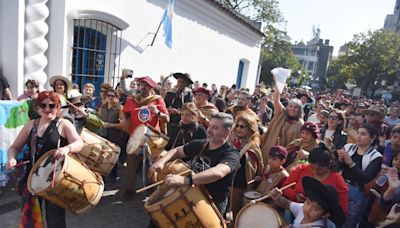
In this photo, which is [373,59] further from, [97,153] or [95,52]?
[97,153]

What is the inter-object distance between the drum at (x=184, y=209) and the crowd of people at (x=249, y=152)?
5.7 inches

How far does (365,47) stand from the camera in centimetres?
3178

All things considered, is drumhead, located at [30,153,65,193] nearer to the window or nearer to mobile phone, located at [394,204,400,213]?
mobile phone, located at [394,204,400,213]

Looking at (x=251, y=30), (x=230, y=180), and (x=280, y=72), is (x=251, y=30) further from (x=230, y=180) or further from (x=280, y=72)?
(x=230, y=180)

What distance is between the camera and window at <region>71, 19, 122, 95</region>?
7223mm

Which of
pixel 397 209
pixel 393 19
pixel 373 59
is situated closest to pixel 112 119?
pixel 397 209

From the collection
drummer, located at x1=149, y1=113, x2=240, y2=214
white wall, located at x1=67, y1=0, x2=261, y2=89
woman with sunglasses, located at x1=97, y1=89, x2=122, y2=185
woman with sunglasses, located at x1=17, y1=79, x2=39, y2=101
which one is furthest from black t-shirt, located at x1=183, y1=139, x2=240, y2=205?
white wall, located at x1=67, y1=0, x2=261, y2=89

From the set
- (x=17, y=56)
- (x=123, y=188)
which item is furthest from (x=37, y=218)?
(x=17, y=56)

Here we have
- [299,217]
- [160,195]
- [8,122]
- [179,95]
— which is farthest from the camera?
[179,95]

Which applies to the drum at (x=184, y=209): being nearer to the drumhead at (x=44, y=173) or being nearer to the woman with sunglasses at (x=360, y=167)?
the drumhead at (x=44, y=173)

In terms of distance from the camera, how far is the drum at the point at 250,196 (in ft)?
11.0

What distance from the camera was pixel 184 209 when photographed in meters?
2.54

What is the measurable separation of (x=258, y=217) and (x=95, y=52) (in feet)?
20.2

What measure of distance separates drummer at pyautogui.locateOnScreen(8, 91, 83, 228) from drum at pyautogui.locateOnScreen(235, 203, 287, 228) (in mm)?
1737
